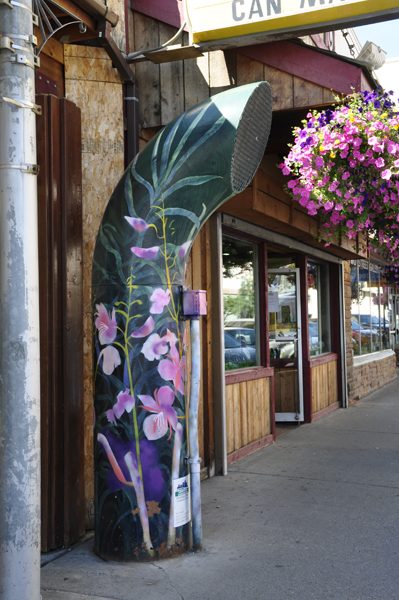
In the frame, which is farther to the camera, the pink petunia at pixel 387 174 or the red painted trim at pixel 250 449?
the red painted trim at pixel 250 449

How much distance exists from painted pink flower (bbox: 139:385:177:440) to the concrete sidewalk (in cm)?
75

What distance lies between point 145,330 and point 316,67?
7.64 feet

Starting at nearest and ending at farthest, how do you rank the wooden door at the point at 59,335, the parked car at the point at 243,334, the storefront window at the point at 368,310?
1. the wooden door at the point at 59,335
2. the parked car at the point at 243,334
3. the storefront window at the point at 368,310

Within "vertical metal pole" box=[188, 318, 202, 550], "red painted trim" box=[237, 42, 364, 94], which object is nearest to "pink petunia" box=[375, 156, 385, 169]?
"red painted trim" box=[237, 42, 364, 94]

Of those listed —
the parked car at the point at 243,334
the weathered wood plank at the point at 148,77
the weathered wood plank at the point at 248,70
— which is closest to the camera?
the weathered wood plank at the point at 248,70

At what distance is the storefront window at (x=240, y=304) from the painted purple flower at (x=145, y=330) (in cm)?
279

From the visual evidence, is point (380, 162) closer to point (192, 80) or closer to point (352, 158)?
point (352, 158)

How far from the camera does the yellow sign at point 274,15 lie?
12.3 feet

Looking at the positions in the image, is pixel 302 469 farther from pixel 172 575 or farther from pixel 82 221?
pixel 82 221

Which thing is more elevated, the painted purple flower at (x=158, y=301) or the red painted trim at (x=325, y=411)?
the painted purple flower at (x=158, y=301)

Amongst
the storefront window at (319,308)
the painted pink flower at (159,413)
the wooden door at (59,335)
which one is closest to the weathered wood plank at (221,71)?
the wooden door at (59,335)

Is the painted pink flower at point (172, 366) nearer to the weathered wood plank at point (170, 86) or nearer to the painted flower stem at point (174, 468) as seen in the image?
the painted flower stem at point (174, 468)

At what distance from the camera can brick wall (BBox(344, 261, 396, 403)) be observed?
33.3ft

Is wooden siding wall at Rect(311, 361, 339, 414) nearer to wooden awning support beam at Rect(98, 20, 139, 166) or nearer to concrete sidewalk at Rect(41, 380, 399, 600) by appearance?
concrete sidewalk at Rect(41, 380, 399, 600)
